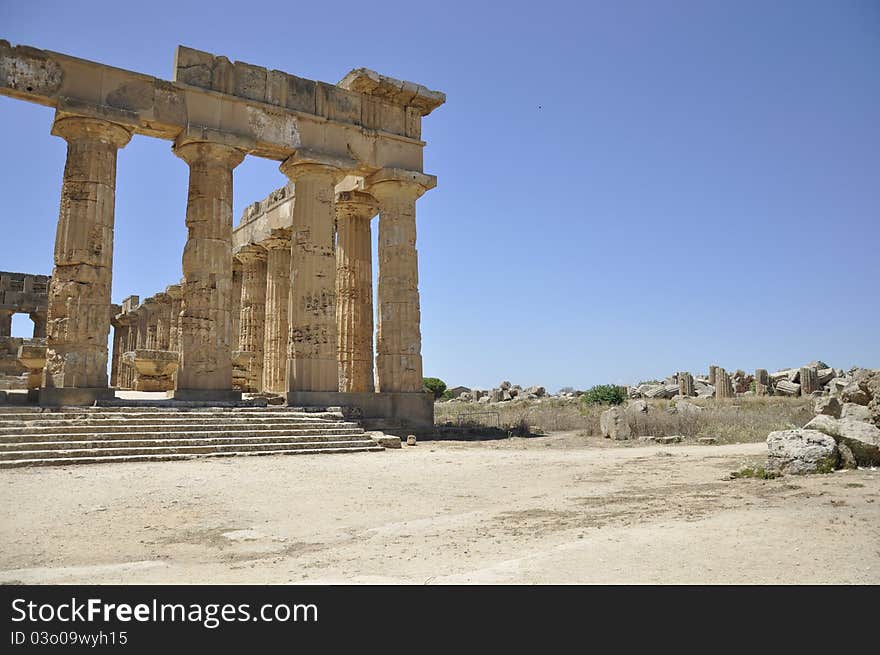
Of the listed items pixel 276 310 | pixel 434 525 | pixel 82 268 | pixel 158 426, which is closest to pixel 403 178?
pixel 276 310

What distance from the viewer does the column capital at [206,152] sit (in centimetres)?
1686

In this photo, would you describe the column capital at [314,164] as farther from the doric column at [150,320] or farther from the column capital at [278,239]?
the doric column at [150,320]

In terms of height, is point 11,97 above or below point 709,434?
above

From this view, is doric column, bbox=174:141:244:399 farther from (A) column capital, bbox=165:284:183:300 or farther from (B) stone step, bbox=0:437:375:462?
(A) column capital, bbox=165:284:183:300

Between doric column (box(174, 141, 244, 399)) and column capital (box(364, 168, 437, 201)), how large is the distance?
4250mm

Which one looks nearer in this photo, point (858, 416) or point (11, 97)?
point (858, 416)

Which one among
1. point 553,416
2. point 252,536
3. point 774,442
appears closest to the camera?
point 252,536

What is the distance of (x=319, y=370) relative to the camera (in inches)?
704

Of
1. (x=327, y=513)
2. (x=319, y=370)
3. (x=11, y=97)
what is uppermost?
(x=11, y=97)

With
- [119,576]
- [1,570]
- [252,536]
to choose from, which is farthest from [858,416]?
[1,570]

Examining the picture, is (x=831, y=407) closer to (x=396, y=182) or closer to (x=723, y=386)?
(x=396, y=182)

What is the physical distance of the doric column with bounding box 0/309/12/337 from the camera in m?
36.4
